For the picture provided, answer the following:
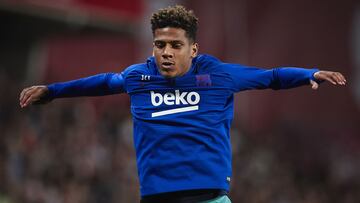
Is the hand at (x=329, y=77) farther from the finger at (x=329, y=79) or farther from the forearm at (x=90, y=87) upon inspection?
the forearm at (x=90, y=87)

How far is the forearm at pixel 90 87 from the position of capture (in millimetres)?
6168

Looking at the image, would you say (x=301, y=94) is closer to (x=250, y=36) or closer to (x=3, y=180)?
(x=250, y=36)

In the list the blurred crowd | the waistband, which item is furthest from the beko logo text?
the blurred crowd

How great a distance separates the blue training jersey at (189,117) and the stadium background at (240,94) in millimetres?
6522

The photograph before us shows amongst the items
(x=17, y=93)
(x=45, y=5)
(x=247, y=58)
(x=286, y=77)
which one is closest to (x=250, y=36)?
(x=247, y=58)

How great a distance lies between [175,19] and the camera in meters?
5.84

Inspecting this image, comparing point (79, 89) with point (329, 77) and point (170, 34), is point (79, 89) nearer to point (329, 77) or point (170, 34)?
point (170, 34)

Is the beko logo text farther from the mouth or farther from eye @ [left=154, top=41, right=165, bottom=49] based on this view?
Answer: eye @ [left=154, top=41, right=165, bottom=49]

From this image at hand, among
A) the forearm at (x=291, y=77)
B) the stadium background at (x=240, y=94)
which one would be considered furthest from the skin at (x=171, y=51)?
the stadium background at (x=240, y=94)

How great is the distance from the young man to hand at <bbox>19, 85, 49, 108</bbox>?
56 cm

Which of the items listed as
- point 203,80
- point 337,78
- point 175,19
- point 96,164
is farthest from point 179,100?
point 96,164

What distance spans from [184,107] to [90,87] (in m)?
0.74

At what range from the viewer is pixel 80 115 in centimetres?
1384

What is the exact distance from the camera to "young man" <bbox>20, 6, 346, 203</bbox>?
18.6ft
